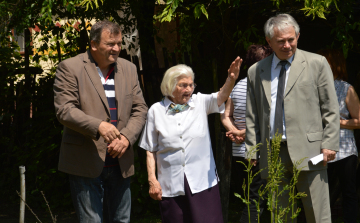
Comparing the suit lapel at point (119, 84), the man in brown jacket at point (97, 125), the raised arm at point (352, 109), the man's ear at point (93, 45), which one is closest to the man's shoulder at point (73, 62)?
the man in brown jacket at point (97, 125)

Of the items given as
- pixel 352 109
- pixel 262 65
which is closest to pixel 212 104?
pixel 262 65

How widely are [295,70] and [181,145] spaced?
3.20 feet

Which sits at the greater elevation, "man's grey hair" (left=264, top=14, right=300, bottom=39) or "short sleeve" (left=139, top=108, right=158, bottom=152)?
"man's grey hair" (left=264, top=14, right=300, bottom=39)

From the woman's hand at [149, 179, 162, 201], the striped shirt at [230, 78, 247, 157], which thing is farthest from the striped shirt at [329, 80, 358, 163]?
the woman's hand at [149, 179, 162, 201]

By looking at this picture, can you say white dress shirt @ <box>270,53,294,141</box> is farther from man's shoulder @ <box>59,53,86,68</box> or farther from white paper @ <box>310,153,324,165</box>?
man's shoulder @ <box>59,53,86,68</box>

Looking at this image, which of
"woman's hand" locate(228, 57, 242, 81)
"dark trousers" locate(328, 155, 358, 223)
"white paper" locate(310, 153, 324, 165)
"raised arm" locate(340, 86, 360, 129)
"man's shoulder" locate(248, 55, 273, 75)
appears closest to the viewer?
"white paper" locate(310, 153, 324, 165)

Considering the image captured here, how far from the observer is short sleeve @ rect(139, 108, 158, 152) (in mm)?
3295

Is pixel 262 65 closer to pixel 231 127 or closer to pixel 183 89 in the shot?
pixel 183 89

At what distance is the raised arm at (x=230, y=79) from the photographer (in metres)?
3.14

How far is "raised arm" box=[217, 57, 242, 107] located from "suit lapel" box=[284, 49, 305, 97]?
0.37m

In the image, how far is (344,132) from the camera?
4.14 metres

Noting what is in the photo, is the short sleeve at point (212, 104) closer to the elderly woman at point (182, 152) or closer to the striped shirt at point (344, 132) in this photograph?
the elderly woman at point (182, 152)

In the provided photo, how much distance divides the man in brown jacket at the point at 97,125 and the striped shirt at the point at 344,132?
1.92 meters

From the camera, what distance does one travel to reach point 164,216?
129 inches
